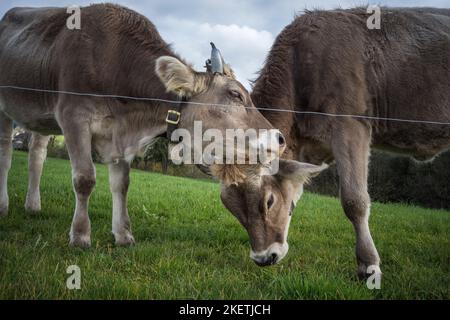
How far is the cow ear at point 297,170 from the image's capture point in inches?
148

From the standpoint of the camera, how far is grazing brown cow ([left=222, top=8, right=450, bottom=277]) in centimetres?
386

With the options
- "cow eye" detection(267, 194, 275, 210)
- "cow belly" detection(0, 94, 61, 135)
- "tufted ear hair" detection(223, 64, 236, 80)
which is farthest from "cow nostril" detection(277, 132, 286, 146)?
"cow belly" detection(0, 94, 61, 135)

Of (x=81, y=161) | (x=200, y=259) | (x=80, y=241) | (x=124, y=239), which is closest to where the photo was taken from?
(x=200, y=259)

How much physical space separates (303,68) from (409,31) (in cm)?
131

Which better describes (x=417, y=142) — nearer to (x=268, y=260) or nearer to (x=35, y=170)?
(x=268, y=260)

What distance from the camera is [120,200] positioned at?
5.17 m

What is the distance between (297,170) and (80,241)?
7.80ft

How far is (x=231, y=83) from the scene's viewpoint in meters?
4.00

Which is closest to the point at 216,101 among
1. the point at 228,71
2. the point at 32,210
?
the point at 228,71

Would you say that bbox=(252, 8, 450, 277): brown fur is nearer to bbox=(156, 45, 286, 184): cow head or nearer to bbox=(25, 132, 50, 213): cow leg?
bbox=(156, 45, 286, 184): cow head

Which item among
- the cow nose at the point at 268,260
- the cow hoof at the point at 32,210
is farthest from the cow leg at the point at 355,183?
the cow hoof at the point at 32,210

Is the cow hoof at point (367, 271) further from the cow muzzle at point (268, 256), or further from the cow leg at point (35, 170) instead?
the cow leg at point (35, 170)

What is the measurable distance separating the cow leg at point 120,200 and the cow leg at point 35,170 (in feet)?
5.81
